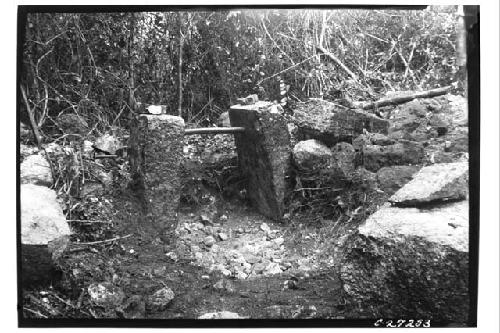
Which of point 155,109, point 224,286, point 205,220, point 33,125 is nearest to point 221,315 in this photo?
point 224,286

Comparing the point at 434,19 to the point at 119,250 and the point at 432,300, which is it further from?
the point at 119,250

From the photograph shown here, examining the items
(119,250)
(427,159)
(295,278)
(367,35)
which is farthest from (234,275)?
(367,35)

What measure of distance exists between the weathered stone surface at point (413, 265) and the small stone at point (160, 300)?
0.84 m

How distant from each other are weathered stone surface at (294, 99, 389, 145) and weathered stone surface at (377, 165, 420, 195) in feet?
0.65

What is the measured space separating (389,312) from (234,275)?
0.75 m

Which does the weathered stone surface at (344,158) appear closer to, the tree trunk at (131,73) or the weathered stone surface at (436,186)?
the weathered stone surface at (436,186)

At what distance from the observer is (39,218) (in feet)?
8.46

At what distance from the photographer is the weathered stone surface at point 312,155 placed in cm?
286

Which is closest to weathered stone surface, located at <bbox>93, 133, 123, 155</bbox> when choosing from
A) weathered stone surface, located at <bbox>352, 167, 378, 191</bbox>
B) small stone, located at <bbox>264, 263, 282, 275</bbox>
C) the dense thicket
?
the dense thicket

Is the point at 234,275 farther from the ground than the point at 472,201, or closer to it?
closer to it

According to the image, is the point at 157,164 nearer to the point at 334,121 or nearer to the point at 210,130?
the point at 210,130

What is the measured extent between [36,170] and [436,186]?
1889 millimetres

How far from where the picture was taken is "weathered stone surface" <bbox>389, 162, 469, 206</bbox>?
2.62 metres

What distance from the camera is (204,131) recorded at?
110 inches
